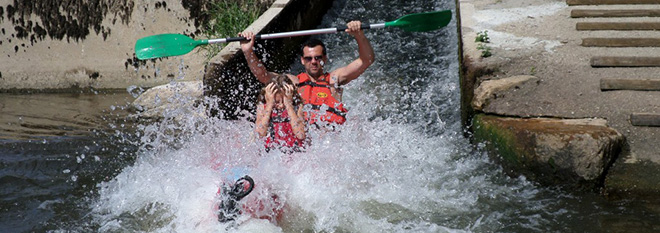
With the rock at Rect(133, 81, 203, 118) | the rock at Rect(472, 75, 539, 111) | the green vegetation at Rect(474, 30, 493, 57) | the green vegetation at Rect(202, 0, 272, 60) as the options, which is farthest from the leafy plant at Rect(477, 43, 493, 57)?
the green vegetation at Rect(202, 0, 272, 60)

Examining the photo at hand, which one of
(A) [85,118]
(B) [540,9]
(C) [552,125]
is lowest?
(A) [85,118]

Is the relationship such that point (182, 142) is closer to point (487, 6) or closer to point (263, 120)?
point (263, 120)

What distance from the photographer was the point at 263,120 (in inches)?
196

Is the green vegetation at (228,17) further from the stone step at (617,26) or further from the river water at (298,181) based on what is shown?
the stone step at (617,26)

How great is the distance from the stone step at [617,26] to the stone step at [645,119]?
6.39 ft

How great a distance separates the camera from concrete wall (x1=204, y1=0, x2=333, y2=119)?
597 cm

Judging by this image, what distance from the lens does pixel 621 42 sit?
20.8ft

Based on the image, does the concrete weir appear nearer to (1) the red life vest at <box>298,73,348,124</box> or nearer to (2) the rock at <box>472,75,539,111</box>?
(2) the rock at <box>472,75,539,111</box>

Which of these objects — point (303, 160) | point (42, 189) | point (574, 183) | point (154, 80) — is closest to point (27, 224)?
point (42, 189)

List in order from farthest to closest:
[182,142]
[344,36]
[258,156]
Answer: [344,36] → [182,142] → [258,156]

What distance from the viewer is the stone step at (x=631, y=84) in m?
5.43

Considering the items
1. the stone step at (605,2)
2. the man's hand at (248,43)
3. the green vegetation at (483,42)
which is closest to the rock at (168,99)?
the man's hand at (248,43)

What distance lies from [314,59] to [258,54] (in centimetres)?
160

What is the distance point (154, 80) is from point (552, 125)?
241 inches
